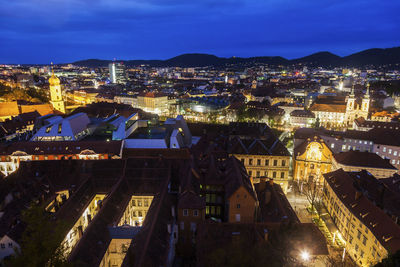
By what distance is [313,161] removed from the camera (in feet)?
188

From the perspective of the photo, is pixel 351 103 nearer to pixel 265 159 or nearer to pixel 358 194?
pixel 265 159

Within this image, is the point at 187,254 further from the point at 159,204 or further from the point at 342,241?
the point at 342,241

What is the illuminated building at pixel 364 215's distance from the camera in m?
31.2

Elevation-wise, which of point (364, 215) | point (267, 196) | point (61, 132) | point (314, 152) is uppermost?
point (61, 132)

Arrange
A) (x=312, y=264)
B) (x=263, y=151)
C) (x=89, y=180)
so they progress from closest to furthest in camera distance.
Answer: (x=312, y=264) → (x=89, y=180) → (x=263, y=151)

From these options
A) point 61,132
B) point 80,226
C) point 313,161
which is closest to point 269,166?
point 313,161

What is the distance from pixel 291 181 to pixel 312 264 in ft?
106

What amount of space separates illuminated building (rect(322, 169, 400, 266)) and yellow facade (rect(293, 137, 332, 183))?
29.5 ft

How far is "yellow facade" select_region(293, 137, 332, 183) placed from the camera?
56594mm

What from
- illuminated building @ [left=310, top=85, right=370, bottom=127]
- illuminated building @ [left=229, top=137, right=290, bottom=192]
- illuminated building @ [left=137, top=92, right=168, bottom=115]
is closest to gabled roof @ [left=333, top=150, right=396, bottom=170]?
illuminated building @ [left=229, top=137, right=290, bottom=192]

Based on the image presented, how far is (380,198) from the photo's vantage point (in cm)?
3944

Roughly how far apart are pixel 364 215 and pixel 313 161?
22.6 metres

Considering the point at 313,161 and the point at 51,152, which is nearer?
the point at 51,152

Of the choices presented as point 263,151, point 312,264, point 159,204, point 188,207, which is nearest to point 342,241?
point 312,264
